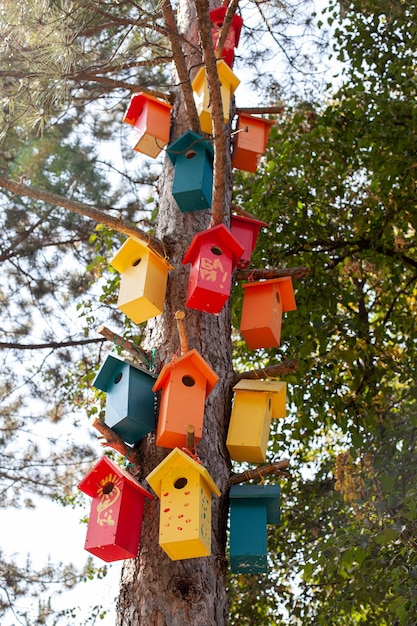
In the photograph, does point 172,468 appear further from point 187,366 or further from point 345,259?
point 345,259

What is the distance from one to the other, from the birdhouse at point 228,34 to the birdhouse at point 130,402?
6.97 feet

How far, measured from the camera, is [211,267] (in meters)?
2.90

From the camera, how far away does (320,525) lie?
5793 millimetres

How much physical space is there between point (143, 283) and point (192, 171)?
668 millimetres

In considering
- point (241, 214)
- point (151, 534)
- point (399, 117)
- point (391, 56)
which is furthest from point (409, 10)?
point (151, 534)

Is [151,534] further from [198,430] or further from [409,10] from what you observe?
[409,10]

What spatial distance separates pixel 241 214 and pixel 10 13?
146 centimetres

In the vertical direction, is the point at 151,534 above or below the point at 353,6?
below

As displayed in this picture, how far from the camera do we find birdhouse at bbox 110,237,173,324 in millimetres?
2910

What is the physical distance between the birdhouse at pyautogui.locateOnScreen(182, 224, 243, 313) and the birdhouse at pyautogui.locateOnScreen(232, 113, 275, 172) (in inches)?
38.6

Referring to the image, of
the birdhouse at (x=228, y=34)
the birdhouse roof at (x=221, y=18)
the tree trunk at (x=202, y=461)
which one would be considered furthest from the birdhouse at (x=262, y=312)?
the birdhouse roof at (x=221, y=18)

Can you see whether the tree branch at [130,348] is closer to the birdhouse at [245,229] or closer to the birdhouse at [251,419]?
the birdhouse at [251,419]

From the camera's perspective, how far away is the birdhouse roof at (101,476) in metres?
2.49

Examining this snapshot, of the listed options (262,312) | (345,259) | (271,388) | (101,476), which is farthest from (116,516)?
(345,259)
